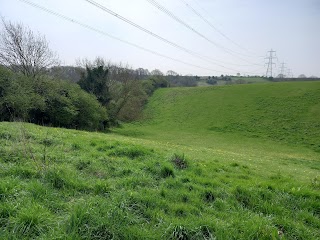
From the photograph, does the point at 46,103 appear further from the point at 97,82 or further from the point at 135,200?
the point at 135,200

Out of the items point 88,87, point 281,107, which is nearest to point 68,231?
point 88,87

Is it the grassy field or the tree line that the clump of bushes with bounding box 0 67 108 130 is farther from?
the grassy field

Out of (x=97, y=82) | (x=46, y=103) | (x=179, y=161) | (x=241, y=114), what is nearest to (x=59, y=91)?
(x=46, y=103)

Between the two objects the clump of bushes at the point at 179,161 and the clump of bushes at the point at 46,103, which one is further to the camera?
the clump of bushes at the point at 46,103

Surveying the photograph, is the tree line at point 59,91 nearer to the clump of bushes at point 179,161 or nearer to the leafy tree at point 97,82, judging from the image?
the leafy tree at point 97,82

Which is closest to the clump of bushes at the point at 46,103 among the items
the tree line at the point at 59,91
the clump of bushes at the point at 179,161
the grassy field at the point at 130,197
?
the tree line at the point at 59,91

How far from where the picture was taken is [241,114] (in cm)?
5159

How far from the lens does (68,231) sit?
359 centimetres

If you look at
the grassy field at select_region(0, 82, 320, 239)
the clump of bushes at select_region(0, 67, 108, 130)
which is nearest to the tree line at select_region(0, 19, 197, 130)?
the clump of bushes at select_region(0, 67, 108, 130)

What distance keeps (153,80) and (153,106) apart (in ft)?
52.0

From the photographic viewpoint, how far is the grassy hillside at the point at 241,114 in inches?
1654

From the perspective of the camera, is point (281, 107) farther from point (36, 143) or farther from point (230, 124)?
point (36, 143)

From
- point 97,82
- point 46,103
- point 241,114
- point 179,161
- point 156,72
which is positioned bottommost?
point 241,114

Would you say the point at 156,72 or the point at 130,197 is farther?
the point at 156,72
